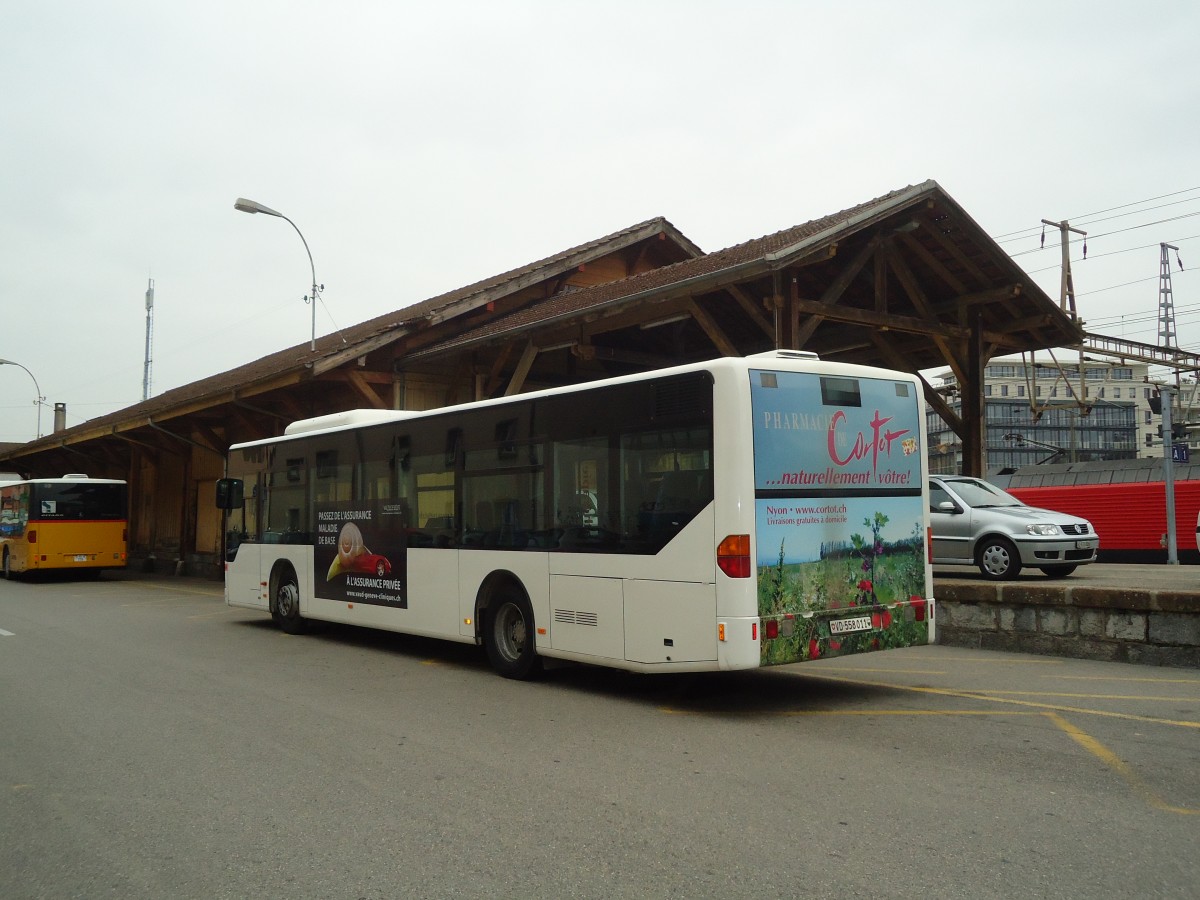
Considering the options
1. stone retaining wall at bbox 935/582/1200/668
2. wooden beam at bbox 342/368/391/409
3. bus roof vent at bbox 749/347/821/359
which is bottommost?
stone retaining wall at bbox 935/582/1200/668

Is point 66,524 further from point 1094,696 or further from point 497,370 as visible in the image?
point 1094,696

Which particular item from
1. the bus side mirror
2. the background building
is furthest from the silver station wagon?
the background building

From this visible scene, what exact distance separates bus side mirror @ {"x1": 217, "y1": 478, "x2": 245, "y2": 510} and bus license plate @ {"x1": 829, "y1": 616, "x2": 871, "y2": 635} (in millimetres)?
9731

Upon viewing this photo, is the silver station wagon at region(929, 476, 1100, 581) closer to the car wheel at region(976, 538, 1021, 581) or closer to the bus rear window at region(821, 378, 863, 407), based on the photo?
the car wheel at region(976, 538, 1021, 581)

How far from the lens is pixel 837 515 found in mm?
7781

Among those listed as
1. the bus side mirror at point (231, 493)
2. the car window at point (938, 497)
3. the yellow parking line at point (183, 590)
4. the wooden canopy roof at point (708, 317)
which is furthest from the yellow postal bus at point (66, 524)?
the car window at point (938, 497)

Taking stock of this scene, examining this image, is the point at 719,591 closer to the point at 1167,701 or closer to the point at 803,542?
the point at 803,542

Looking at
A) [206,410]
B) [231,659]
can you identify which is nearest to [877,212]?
[231,659]

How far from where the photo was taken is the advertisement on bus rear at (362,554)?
36.1 feet

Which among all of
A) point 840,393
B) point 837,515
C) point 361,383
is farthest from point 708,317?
point 361,383

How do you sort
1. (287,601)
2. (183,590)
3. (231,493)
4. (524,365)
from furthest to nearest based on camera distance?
(183,590) < (524,365) < (231,493) < (287,601)

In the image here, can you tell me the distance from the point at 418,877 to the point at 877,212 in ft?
37.7

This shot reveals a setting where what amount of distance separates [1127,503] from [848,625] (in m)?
17.3

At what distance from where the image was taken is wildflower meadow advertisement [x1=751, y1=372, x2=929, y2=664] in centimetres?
738
